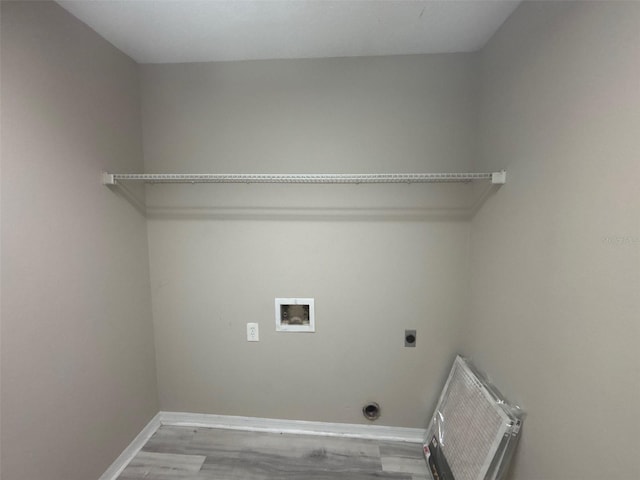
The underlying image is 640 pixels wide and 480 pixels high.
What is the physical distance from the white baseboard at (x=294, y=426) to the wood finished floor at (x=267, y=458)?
3cm

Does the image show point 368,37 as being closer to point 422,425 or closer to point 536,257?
point 536,257

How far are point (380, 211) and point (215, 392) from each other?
1644 millimetres

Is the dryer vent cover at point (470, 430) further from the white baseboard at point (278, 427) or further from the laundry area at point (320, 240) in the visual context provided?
the white baseboard at point (278, 427)

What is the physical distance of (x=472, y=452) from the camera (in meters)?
1.31

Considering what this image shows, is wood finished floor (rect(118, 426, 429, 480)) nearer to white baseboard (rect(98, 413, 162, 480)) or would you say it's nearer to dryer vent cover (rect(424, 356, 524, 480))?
white baseboard (rect(98, 413, 162, 480))

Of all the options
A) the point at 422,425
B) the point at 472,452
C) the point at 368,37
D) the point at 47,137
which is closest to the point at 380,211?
the point at 368,37

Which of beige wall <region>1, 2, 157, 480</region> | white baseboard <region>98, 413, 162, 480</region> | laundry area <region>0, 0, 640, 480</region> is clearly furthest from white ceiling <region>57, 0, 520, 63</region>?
white baseboard <region>98, 413, 162, 480</region>

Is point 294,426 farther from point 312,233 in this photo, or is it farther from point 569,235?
point 569,235

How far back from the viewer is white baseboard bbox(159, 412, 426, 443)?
181 centimetres

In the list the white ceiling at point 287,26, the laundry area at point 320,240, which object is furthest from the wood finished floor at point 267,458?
the white ceiling at point 287,26

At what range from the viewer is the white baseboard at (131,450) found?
1.52m

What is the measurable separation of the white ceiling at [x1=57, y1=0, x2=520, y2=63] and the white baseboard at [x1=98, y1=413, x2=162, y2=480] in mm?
2288

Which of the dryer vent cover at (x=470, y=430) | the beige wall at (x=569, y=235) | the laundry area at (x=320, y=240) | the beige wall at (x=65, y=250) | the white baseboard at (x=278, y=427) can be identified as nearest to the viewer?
the beige wall at (x=569, y=235)

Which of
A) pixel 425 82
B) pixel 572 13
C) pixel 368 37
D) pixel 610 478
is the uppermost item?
pixel 368 37
